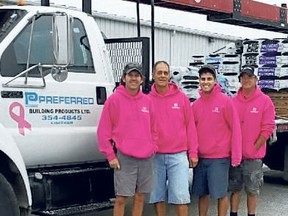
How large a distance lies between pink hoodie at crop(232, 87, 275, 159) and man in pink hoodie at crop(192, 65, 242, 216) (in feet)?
1.19

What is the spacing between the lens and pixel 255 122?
634cm

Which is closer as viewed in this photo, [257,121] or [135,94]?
[135,94]

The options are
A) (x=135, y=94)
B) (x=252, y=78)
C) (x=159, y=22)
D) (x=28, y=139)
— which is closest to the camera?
(x=28, y=139)

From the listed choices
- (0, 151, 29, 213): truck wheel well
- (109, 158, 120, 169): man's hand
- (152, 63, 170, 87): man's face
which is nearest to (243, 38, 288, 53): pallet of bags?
(152, 63, 170, 87): man's face

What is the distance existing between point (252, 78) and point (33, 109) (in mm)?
2472

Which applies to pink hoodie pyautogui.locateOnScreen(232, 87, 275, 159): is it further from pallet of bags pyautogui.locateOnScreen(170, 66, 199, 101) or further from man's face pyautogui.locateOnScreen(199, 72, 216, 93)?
pallet of bags pyautogui.locateOnScreen(170, 66, 199, 101)

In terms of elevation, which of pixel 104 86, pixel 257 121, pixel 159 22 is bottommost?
pixel 257 121

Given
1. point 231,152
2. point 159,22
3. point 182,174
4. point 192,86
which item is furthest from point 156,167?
point 159,22

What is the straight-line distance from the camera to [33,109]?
5035 millimetres

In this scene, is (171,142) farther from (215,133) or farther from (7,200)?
(7,200)

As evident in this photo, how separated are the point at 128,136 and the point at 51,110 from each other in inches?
27.4

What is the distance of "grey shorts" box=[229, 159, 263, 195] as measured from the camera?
638 cm

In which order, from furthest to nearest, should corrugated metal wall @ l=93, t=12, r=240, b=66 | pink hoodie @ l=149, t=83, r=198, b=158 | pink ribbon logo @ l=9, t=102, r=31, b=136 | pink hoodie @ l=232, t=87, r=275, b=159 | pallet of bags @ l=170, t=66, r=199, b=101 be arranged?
corrugated metal wall @ l=93, t=12, r=240, b=66, pallet of bags @ l=170, t=66, r=199, b=101, pink hoodie @ l=232, t=87, r=275, b=159, pink hoodie @ l=149, t=83, r=198, b=158, pink ribbon logo @ l=9, t=102, r=31, b=136

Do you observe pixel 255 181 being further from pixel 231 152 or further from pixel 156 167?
pixel 156 167
